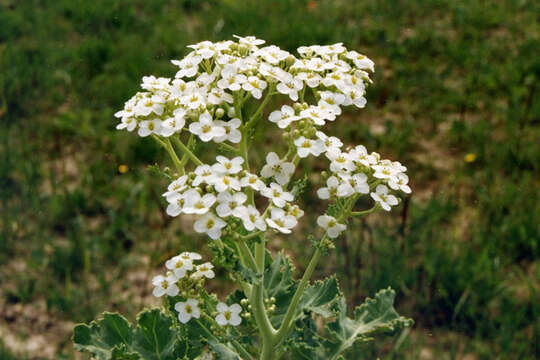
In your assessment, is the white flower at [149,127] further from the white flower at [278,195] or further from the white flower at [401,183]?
the white flower at [401,183]

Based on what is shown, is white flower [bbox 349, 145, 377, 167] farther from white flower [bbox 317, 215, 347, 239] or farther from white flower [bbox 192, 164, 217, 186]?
white flower [bbox 192, 164, 217, 186]

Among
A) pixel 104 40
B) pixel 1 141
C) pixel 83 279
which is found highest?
pixel 104 40

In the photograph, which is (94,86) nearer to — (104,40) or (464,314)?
(104,40)

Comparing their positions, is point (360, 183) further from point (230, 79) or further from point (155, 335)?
point (155, 335)

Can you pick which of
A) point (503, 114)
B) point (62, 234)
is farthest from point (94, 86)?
point (503, 114)

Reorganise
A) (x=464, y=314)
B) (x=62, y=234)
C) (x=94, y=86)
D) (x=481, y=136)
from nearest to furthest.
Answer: (x=464, y=314) < (x=62, y=234) < (x=481, y=136) < (x=94, y=86)
